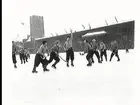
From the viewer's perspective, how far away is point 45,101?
2881 mm

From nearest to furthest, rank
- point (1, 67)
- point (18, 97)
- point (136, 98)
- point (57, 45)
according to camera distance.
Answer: point (1, 67) < point (136, 98) < point (18, 97) < point (57, 45)

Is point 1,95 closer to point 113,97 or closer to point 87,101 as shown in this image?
point 87,101

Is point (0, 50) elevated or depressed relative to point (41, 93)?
elevated

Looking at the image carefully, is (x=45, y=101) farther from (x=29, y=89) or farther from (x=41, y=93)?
(x=29, y=89)

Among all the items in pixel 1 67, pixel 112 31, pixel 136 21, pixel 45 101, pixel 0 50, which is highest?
pixel 112 31

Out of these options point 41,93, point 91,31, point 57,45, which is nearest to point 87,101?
point 41,93

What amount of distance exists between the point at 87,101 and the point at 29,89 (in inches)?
59.5

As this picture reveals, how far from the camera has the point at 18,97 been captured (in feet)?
10.2

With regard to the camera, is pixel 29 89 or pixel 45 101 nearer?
pixel 45 101

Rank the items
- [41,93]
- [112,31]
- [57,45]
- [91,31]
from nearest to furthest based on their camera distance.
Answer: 1. [41,93]
2. [57,45]
3. [112,31]
4. [91,31]

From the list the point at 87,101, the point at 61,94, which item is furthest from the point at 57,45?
the point at 87,101

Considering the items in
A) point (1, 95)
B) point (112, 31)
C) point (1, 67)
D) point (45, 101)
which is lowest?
point (45, 101)

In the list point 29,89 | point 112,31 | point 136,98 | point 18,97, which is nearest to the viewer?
point 136,98

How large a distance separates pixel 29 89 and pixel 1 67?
1.39 m
